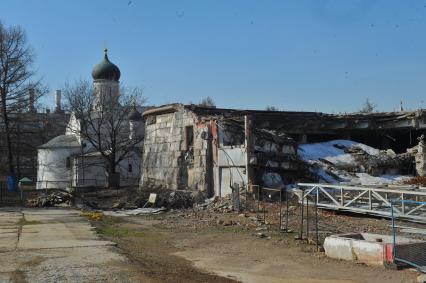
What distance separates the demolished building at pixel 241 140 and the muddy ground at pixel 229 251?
17.3 feet

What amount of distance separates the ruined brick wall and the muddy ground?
26.5 ft

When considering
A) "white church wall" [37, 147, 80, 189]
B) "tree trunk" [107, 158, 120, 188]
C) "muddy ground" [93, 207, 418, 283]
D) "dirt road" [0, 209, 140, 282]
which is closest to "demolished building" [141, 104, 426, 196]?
"muddy ground" [93, 207, 418, 283]

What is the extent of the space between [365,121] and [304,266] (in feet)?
92.8

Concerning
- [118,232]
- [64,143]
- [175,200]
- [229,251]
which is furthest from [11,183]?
[229,251]

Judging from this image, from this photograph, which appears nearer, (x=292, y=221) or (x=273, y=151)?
(x=292, y=221)

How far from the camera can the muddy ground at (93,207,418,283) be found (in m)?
11.0

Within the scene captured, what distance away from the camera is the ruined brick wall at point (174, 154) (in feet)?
104

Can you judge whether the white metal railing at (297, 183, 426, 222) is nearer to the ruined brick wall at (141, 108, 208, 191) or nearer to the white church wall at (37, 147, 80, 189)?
the ruined brick wall at (141, 108, 208, 191)

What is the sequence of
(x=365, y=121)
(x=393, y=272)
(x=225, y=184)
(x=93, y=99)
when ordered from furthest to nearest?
(x=93, y=99)
(x=365, y=121)
(x=225, y=184)
(x=393, y=272)

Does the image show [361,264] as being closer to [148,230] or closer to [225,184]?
[148,230]

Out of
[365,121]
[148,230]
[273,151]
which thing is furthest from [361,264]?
[365,121]

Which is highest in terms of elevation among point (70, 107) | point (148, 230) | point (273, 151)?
point (70, 107)

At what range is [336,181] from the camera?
2955 cm

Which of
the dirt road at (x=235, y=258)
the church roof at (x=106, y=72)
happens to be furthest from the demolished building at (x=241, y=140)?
the church roof at (x=106, y=72)
